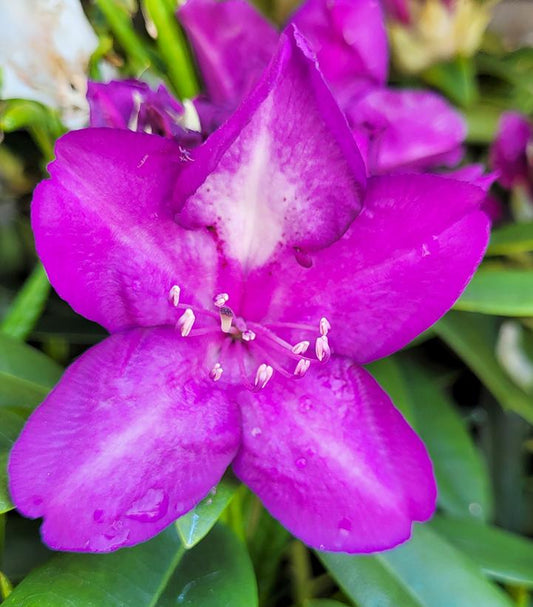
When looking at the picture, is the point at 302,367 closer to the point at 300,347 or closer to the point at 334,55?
the point at 300,347

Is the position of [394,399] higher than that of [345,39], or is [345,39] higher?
[345,39]

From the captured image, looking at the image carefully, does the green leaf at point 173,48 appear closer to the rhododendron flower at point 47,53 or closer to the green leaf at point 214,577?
the rhododendron flower at point 47,53

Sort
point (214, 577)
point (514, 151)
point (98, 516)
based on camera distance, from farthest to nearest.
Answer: point (514, 151)
point (214, 577)
point (98, 516)

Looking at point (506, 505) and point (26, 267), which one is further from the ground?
point (26, 267)

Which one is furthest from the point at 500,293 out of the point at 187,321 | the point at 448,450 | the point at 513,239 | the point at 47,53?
the point at 47,53

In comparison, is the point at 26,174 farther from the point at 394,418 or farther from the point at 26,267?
the point at 394,418

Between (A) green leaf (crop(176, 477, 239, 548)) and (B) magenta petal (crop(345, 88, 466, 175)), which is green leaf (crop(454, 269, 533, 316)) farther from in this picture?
(A) green leaf (crop(176, 477, 239, 548))

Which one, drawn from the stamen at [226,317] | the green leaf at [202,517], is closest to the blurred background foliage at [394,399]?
the green leaf at [202,517]

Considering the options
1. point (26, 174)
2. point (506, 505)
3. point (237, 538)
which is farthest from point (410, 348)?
point (26, 174)
